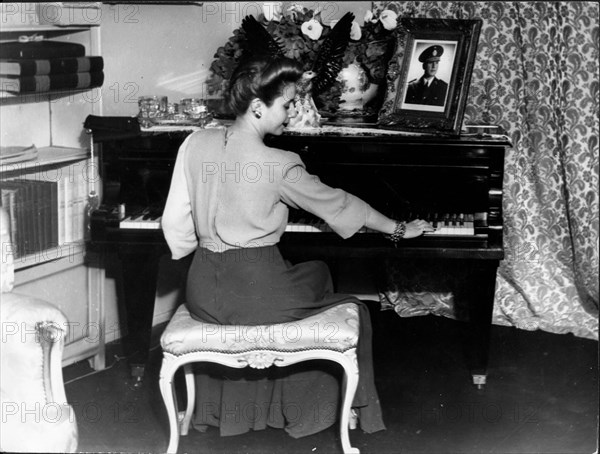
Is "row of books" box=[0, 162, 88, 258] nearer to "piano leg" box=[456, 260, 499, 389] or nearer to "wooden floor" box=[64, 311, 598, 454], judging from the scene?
"wooden floor" box=[64, 311, 598, 454]

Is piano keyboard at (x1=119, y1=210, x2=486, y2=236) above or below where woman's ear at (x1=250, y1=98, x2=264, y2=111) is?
below

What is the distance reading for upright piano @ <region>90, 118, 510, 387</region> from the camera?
3.69 metres

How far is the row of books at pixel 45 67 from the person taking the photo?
3.59 m

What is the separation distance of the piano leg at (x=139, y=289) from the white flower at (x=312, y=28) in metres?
1.17

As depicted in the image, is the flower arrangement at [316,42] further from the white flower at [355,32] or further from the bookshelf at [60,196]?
the bookshelf at [60,196]

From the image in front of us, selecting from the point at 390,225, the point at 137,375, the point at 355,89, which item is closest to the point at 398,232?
the point at 390,225

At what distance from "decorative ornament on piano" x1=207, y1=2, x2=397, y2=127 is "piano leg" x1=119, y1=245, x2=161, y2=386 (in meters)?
0.87

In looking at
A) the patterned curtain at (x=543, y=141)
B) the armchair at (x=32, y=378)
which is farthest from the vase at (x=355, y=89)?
the armchair at (x=32, y=378)

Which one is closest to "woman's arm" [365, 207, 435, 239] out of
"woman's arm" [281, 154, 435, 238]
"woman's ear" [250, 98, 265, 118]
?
"woman's arm" [281, 154, 435, 238]

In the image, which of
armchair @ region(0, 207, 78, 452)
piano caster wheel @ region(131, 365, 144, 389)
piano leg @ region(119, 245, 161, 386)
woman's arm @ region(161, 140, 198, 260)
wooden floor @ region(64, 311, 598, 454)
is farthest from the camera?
piano caster wheel @ region(131, 365, 144, 389)

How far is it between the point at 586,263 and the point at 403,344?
106 cm

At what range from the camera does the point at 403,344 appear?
4.62 meters

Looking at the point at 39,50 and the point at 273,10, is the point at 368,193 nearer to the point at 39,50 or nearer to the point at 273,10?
the point at 273,10

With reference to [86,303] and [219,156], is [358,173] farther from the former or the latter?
[86,303]
